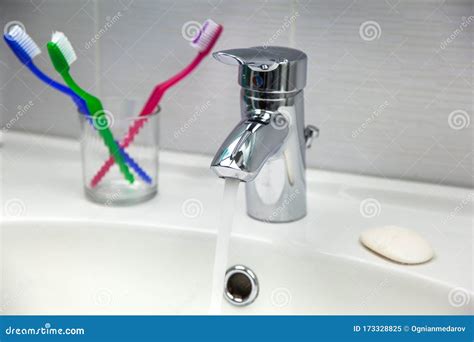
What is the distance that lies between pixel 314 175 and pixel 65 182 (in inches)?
10.7

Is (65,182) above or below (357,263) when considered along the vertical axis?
above

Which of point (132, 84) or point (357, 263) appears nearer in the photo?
point (357, 263)

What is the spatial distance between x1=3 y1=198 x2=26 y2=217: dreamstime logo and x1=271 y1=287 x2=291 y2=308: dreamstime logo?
0.86 feet

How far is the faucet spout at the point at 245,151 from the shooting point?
1.77 ft

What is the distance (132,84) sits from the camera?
79cm

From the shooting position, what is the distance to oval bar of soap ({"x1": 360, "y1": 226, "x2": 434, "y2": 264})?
619 millimetres

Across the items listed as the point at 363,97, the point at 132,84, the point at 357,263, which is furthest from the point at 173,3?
the point at 357,263

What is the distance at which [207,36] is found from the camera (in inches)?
26.8

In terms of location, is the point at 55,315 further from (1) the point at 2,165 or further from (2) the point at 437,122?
(2) the point at 437,122
